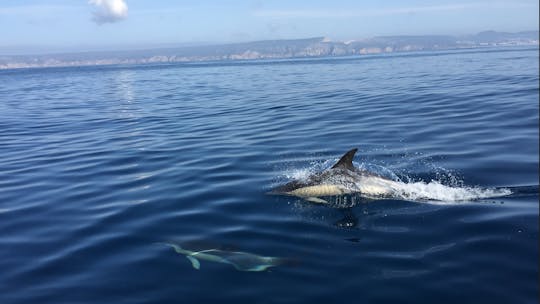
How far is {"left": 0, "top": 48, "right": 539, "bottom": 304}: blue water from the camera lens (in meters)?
7.40

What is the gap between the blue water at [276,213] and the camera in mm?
7402

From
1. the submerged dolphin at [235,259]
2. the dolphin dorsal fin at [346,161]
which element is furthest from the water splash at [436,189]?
the submerged dolphin at [235,259]

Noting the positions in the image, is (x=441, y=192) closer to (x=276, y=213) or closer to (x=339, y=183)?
(x=339, y=183)

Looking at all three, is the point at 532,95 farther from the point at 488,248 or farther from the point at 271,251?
the point at 271,251

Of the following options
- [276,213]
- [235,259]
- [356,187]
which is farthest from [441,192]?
[235,259]

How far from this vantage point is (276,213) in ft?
34.9

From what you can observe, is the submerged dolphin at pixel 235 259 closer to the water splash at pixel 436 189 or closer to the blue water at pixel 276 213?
the blue water at pixel 276 213

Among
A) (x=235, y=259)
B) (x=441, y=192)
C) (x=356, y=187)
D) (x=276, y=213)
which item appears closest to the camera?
(x=235, y=259)

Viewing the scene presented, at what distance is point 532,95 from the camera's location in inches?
899

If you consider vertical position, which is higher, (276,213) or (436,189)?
(436,189)

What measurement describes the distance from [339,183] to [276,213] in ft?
6.50

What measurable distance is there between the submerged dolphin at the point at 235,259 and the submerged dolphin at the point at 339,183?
3.38 meters

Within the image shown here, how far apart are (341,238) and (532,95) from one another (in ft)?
59.5

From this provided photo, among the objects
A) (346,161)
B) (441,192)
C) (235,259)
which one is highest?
(346,161)
